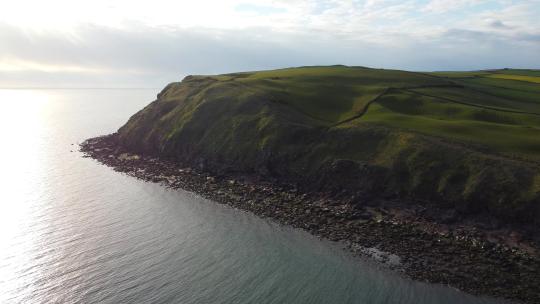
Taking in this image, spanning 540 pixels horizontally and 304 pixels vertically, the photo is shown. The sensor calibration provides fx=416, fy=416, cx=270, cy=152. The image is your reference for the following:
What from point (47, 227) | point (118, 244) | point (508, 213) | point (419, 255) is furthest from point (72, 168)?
point (508, 213)

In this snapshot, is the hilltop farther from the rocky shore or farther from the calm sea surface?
the calm sea surface

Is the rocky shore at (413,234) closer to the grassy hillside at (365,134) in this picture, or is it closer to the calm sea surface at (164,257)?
the calm sea surface at (164,257)

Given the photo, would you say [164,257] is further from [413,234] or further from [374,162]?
[374,162]

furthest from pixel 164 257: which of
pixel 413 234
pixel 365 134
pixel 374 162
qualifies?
pixel 365 134

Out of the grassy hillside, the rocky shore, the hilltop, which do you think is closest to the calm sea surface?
the rocky shore

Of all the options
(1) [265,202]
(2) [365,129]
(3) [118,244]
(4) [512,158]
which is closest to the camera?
(3) [118,244]

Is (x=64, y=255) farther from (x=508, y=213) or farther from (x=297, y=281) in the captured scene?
(x=508, y=213)
